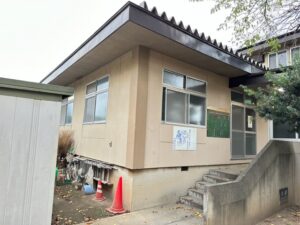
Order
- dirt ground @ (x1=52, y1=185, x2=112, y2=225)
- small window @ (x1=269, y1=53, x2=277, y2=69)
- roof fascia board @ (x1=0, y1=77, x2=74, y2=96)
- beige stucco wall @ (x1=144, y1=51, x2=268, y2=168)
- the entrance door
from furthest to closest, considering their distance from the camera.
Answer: small window @ (x1=269, y1=53, x2=277, y2=69), the entrance door, beige stucco wall @ (x1=144, y1=51, x2=268, y2=168), dirt ground @ (x1=52, y1=185, x2=112, y2=225), roof fascia board @ (x1=0, y1=77, x2=74, y2=96)

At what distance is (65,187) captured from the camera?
6.91 meters

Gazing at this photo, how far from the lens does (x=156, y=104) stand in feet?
18.6

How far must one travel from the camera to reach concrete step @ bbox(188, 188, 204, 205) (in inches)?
222

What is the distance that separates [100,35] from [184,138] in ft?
11.2

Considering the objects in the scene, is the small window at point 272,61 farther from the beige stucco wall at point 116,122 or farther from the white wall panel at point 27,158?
the white wall panel at point 27,158

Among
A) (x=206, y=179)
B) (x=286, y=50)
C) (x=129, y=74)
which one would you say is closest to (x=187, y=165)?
(x=206, y=179)

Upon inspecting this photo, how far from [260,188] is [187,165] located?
1.89m

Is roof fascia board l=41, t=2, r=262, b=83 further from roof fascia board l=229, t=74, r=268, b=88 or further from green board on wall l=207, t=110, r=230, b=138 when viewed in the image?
green board on wall l=207, t=110, r=230, b=138

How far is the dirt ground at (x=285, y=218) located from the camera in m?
4.90

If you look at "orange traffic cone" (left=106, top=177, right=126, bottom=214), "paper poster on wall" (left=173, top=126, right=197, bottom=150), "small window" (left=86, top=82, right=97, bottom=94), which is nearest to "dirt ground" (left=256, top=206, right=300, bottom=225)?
"paper poster on wall" (left=173, top=126, right=197, bottom=150)

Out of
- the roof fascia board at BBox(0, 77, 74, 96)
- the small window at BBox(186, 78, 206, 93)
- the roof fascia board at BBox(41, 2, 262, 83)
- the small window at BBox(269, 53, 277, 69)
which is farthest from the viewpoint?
the small window at BBox(269, 53, 277, 69)

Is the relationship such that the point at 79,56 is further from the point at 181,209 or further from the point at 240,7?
the point at 181,209

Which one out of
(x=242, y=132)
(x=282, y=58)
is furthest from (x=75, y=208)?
(x=282, y=58)

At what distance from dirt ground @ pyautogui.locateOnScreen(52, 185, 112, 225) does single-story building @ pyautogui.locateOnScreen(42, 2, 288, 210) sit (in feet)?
2.05
